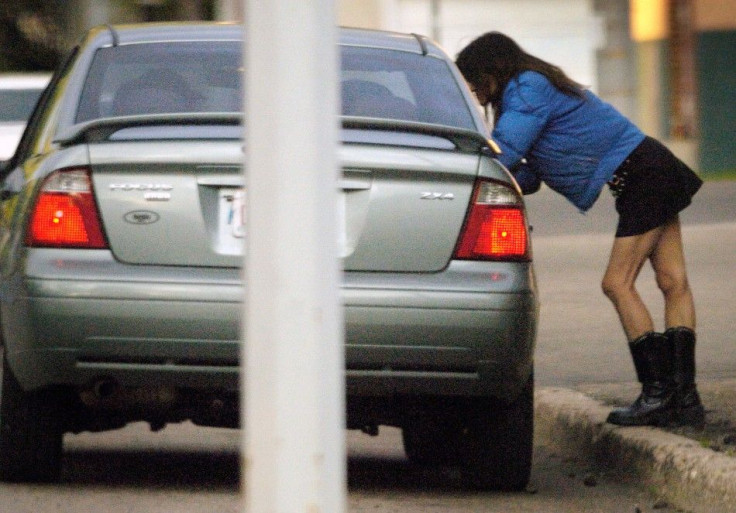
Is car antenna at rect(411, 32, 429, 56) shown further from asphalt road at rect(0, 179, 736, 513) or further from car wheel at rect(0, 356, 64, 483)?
car wheel at rect(0, 356, 64, 483)

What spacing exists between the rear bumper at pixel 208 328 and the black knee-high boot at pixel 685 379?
4.39 ft

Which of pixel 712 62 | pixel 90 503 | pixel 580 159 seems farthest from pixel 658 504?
pixel 712 62

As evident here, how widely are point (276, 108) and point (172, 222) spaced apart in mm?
2232

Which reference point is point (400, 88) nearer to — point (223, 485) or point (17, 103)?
point (223, 485)

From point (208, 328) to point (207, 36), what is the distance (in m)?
1.53

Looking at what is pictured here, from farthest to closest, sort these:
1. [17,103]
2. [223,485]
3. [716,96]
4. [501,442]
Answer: [716,96] → [17,103] → [223,485] → [501,442]

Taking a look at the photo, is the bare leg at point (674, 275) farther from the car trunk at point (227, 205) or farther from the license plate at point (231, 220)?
the license plate at point (231, 220)

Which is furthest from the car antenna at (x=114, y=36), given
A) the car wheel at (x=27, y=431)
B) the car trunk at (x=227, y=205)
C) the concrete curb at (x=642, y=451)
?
the concrete curb at (x=642, y=451)

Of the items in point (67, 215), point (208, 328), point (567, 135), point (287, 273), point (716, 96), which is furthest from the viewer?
point (716, 96)

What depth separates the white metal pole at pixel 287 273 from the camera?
2.72 meters

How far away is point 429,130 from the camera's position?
5238 millimetres

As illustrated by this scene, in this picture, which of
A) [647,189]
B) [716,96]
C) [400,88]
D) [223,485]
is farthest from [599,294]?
[716,96]

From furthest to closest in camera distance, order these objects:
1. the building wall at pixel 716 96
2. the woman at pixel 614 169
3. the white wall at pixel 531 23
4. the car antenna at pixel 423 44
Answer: the white wall at pixel 531 23 < the building wall at pixel 716 96 < the car antenna at pixel 423 44 < the woman at pixel 614 169

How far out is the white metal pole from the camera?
2717 millimetres
